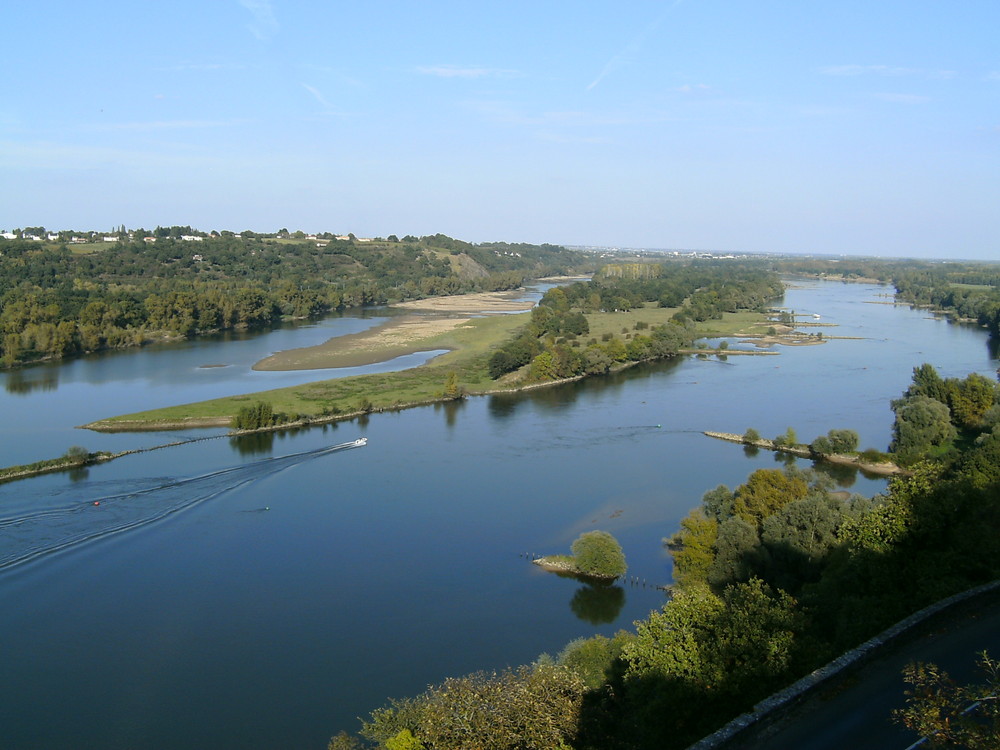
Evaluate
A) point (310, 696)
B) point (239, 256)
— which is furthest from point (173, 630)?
point (239, 256)

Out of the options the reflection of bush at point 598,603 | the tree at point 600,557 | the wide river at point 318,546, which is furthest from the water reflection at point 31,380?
the reflection of bush at point 598,603

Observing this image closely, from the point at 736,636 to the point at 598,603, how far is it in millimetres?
7583

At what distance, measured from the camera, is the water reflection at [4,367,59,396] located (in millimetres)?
35219

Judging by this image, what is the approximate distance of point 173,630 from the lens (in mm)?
14672

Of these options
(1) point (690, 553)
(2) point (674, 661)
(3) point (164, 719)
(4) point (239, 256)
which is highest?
(4) point (239, 256)

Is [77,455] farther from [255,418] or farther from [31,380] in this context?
[31,380]

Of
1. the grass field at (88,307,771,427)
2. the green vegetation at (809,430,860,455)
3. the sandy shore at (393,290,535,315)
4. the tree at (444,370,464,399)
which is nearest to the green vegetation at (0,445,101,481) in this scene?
the grass field at (88,307,771,427)

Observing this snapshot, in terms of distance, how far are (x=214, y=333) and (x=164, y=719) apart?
4641cm

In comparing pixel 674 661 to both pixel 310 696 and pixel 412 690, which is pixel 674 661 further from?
pixel 310 696

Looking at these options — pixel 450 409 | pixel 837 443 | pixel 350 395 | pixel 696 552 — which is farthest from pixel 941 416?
pixel 350 395

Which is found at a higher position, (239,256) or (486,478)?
(239,256)

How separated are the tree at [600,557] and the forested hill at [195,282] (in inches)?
1448

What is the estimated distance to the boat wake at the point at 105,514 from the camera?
58.7 feet

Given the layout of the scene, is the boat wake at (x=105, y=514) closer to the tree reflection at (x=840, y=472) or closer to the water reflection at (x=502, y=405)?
the water reflection at (x=502, y=405)
